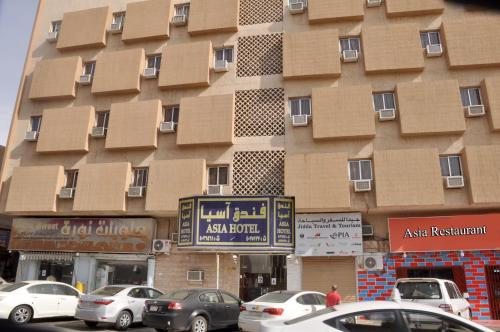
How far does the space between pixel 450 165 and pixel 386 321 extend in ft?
49.1

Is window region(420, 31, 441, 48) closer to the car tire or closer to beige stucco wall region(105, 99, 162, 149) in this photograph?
beige stucco wall region(105, 99, 162, 149)

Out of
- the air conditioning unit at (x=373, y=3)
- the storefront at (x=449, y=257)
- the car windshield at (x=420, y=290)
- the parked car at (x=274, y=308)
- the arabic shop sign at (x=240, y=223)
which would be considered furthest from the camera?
the air conditioning unit at (x=373, y=3)

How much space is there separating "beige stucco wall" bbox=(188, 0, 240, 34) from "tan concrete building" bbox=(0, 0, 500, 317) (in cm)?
8

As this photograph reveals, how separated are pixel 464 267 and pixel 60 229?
19.9m

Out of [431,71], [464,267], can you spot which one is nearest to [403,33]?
[431,71]

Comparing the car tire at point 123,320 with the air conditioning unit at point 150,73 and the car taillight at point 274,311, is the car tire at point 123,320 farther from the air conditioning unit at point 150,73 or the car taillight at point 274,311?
the air conditioning unit at point 150,73

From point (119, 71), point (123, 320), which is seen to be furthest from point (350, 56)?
point (123, 320)

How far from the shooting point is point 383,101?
20078mm

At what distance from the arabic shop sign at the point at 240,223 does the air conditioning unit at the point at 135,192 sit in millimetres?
3956

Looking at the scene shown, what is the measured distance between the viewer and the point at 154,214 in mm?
20750

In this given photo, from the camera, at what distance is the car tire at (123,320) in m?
12.9

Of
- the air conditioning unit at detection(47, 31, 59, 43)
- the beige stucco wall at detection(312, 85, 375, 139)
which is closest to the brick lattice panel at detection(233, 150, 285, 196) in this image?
the beige stucco wall at detection(312, 85, 375, 139)

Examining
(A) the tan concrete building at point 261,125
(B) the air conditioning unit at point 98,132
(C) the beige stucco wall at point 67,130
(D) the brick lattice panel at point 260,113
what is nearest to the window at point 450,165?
(A) the tan concrete building at point 261,125

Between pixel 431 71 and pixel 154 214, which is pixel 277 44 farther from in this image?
pixel 154 214
